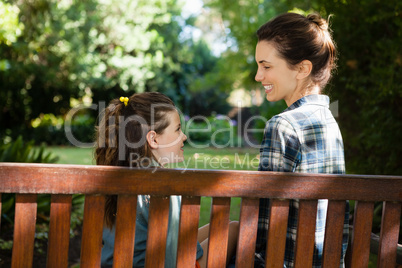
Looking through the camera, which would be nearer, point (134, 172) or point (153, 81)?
point (134, 172)

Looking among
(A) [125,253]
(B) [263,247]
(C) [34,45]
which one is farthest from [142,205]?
(C) [34,45]

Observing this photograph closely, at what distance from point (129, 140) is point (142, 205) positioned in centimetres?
37

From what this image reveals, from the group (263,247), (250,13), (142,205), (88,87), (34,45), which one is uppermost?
(250,13)

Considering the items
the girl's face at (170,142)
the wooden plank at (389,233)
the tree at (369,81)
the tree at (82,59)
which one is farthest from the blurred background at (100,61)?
the wooden plank at (389,233)

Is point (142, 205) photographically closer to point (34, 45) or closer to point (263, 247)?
point (263, 247)

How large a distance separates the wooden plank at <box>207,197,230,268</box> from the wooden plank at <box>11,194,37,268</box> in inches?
23.8

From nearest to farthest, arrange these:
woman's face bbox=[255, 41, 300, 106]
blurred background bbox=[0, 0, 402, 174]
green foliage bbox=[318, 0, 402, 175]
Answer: woman's face bbox=[255, 41, 300, 106], green foliage bbox=[318, 0, 402, 175], blurred background bbox=[0, 0, 402, 174]

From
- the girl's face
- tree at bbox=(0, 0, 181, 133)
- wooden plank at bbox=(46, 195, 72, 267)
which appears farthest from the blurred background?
wooden plank at bbox=(46, 195, 72, 267)

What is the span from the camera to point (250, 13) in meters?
16.4

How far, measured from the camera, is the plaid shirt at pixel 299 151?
1763mm

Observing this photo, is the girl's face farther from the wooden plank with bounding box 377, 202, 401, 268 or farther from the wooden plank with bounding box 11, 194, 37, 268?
the wooden plank with bounding box 377, 202, 401, 268

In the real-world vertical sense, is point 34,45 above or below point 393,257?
above

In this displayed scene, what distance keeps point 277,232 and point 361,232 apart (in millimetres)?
337

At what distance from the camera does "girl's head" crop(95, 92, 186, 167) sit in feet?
6.64
